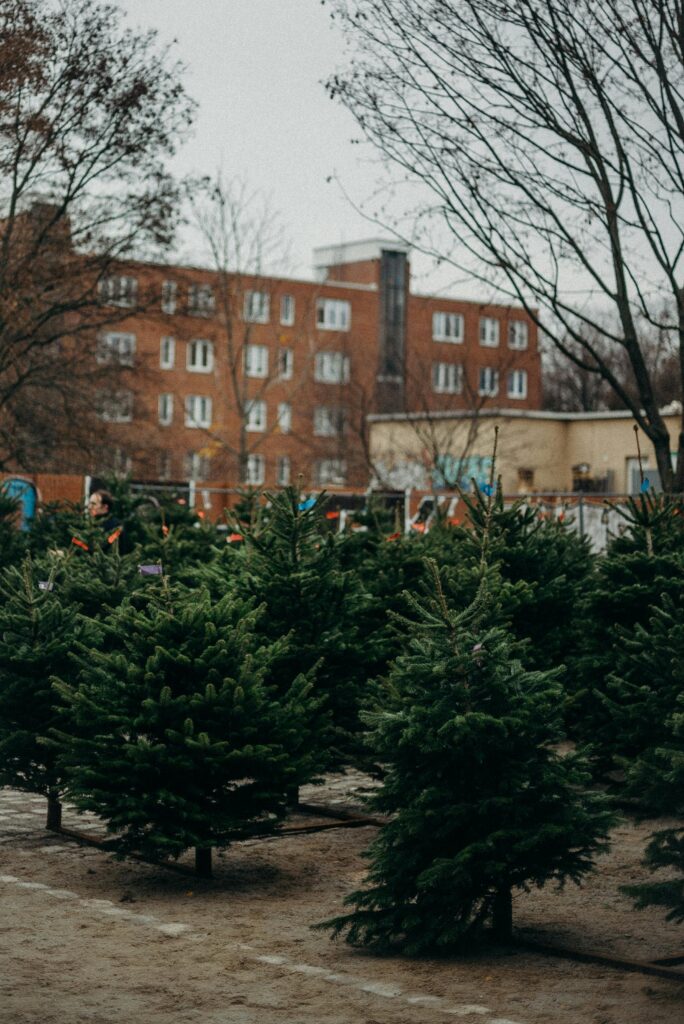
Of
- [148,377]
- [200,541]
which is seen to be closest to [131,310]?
[148,377]

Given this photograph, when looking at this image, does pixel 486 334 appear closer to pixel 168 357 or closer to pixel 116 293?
pixel 168 357

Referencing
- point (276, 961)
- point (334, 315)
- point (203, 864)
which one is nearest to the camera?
point (276, 961)

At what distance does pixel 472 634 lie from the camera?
27.1ft

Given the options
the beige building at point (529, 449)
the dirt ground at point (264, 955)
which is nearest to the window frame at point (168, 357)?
the beige building at point (529, 449)

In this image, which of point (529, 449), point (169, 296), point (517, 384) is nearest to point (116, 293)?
point (169, 296)

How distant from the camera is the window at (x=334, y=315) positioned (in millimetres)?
103000

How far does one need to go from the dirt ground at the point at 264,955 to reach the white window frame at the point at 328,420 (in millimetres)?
64516

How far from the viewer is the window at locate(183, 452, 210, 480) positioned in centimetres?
7944

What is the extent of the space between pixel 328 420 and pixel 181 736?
2954 inches

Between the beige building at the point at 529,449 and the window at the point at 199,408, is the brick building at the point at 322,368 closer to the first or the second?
the window at the point at 199,408

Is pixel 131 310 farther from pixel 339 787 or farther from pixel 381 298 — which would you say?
pixel 381 298

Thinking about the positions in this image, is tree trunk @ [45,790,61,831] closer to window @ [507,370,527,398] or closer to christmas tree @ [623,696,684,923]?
christmas tree @ [623,696,684,923]

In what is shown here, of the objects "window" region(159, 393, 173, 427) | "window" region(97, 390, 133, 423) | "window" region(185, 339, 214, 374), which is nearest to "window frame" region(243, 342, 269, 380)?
"window" region(185, 339, 214, 374)

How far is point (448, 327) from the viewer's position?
109312mm
